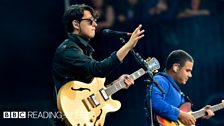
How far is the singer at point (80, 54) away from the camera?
17.2ft

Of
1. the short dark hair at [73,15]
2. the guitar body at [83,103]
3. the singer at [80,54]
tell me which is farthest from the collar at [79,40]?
the guitar body at [83,103]

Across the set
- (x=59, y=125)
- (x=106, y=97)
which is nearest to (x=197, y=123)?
(x=106, y=97)

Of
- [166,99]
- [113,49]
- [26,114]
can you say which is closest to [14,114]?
[26,114]

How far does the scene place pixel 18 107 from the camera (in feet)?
24.2

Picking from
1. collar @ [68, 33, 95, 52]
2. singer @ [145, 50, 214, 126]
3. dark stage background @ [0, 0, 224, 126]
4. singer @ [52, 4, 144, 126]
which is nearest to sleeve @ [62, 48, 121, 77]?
singer @ [52, 4, 144, 126]

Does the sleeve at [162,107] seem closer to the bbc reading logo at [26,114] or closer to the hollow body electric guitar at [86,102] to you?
the hollow body electric guitar at [86,102]

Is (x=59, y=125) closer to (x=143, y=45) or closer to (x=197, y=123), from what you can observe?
(x=197, y=123)

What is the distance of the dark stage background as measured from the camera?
731cm

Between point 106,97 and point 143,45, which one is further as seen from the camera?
point 143,45

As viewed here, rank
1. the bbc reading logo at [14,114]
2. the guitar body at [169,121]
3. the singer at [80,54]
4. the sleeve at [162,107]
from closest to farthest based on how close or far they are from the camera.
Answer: the singer at [80,54] < the sleeve at [162,107] < the guitar body at [169,121] < the bbc reading logo at [14,114]

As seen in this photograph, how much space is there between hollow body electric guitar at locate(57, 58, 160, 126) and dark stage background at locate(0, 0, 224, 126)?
204 centimetres

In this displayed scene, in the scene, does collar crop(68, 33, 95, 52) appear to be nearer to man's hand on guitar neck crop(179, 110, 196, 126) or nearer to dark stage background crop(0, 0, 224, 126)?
man's hand on guitar neck crop(179, 110, 196, 126)

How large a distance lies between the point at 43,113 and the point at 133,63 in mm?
1490

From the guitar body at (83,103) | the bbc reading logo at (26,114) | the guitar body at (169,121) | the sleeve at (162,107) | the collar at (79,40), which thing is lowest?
the bbc reading logo at (26,114)
